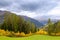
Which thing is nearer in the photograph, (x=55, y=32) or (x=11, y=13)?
(x=11, y=13)

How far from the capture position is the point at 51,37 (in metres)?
11.6

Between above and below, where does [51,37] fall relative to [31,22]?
below

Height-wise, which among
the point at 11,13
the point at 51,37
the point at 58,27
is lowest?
the point at 51,37

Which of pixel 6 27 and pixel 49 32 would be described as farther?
pixel 49 32

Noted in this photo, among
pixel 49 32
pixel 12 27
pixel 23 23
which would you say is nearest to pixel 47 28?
pixel 49 32

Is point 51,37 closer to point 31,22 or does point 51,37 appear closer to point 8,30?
point 31,22

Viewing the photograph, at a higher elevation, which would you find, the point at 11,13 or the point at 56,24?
the point at 11,13

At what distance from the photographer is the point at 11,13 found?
1126cm

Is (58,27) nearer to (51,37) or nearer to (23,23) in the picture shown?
(51,37)

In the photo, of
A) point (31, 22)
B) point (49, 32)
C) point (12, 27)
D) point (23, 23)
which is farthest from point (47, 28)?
point (12, 27)

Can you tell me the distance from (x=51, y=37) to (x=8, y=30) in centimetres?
345

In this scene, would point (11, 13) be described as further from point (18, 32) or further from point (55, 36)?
point (55, 36)

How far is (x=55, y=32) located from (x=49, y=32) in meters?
0.50

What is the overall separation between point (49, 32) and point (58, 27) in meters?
0.84
